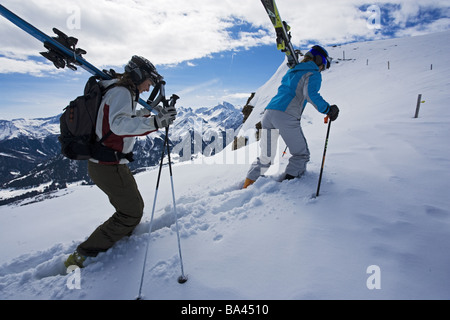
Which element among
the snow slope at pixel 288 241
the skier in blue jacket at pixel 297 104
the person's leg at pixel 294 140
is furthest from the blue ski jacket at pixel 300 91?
the snow slope at pixel 288 241

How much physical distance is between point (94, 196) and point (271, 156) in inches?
257

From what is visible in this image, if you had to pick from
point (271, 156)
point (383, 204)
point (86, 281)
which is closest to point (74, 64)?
point (86, 281)

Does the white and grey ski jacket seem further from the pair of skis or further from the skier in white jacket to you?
the pair of skis

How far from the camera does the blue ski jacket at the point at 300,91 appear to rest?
163 inches

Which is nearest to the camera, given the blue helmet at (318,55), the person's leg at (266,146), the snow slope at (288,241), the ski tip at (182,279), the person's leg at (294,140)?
the snow slope at (288,241)

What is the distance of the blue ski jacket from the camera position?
413 cm

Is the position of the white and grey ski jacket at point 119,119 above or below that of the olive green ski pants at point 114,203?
above

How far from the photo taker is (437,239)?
266 cm

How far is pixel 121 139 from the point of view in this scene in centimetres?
309

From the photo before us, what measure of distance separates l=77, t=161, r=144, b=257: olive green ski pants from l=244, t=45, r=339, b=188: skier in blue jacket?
300 cm

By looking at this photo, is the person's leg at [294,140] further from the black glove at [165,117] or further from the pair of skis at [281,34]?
the black glove at [165,117]

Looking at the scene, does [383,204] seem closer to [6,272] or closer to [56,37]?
[56,37]

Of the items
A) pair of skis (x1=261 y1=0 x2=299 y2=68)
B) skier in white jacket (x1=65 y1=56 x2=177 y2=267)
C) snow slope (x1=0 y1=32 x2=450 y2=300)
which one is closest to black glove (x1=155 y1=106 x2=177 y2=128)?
skier in white jacket (x1=65 y1=56 x2=177 y2=267)

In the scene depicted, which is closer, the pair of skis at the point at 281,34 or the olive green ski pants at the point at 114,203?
Result: the olive green ski pants at the point at 114,203
